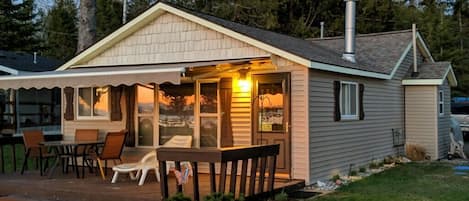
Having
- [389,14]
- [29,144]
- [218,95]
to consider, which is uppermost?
[389,14]

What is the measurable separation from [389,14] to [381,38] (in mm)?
13678

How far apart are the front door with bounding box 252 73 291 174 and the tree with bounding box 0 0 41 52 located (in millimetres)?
24411

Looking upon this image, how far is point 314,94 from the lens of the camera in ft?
33.4

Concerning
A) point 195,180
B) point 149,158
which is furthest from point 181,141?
point 195,180

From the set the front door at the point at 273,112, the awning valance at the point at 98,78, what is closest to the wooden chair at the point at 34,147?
the awning valance at the point at 98,78

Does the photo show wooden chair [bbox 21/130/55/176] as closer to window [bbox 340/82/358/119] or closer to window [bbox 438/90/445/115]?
window [bbox 340/82/358/119]

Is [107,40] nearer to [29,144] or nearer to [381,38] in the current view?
[29,144]

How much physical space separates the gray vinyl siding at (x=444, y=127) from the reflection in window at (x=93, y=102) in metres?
9.48

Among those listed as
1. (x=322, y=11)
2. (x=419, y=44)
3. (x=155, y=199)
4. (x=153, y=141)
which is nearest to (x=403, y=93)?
(x=419, y=44)

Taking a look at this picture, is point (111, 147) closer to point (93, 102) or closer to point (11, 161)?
point (93, 102)

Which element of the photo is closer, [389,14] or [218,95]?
[218,95]

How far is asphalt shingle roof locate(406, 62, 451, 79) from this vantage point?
49.9ft

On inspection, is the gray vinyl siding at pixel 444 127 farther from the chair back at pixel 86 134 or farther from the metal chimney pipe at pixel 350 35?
the chair back at pixel 86 134

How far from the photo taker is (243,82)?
34.9 feet
